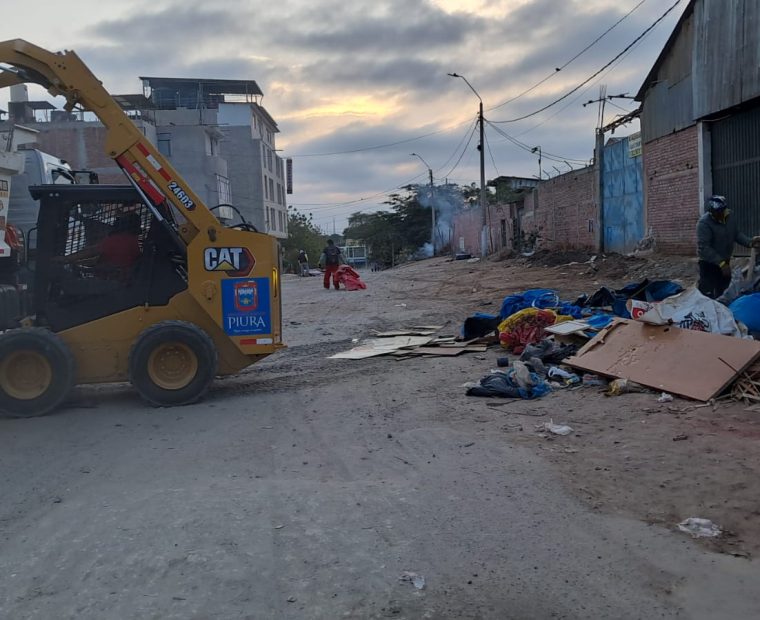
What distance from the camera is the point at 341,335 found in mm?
12289

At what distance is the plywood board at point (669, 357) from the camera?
629cm

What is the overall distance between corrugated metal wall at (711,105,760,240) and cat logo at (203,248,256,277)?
1061cm

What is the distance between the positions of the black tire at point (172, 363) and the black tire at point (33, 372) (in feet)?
2.11

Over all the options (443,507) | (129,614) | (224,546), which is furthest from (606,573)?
(129,614)

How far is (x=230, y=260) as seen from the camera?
7371mm

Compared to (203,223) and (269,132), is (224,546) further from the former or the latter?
(269,132)

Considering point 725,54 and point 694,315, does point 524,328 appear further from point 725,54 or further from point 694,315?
point 725,54

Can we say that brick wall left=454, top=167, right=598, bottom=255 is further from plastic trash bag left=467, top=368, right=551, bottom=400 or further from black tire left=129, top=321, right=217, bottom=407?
black tire left=129, top=321, right=217, bottom=407

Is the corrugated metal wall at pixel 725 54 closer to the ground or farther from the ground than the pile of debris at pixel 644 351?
farther from the ground

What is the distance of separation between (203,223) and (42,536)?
4047mm

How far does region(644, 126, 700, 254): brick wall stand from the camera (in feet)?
51.5

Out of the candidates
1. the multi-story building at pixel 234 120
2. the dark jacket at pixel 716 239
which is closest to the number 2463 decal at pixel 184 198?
the dark jacket at pixel 716 239

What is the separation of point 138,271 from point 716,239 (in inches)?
279

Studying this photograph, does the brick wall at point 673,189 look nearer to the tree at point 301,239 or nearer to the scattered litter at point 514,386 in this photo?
the scattered litter at point 514,386
